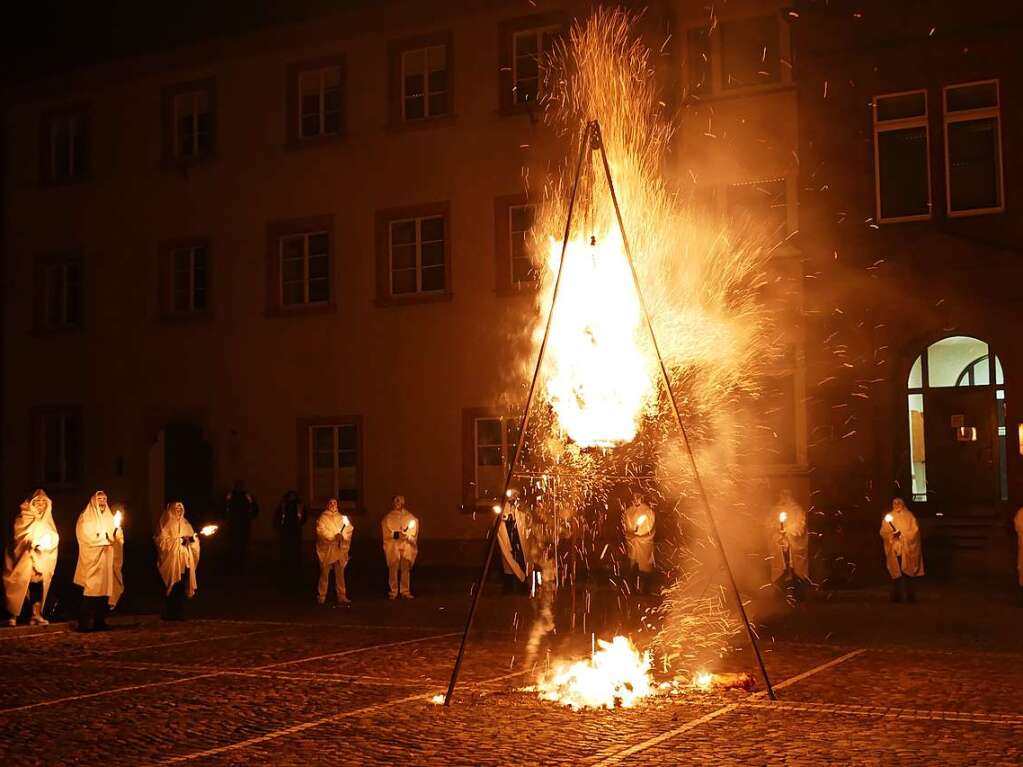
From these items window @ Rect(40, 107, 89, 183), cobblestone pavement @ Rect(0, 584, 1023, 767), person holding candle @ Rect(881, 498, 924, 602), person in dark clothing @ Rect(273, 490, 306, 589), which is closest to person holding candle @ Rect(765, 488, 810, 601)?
person holding candle @ Rect(881, 498, 924, 602)

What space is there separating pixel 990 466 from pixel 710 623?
7.11m

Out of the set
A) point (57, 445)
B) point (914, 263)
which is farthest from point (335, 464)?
point (914, 263)

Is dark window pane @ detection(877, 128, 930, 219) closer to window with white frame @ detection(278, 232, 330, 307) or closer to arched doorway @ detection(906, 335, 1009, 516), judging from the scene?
arched doorway @ detection(906, 335, 1009, 516)

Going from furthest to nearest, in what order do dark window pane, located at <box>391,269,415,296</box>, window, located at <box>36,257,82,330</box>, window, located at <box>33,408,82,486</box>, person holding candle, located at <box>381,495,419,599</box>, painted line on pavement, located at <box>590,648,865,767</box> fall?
window, located at <box>36,257,82,330</box> → window, located at <box>33,408,82,486</box> → dark window pane, located at <box>391,269,415,296</box> → person holding candle, located at <box>381,495,419,599</box> → painted line on pavement, located at <box>590,648,865,767</box>

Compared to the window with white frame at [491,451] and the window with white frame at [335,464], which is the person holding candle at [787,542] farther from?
the window with white frame at [335,464]

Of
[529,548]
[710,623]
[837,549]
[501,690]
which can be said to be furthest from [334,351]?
[501,690]

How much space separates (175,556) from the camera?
18016 millimetres

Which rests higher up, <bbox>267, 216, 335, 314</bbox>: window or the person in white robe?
<bbox>267, 216, 335, 314</bbox>: window

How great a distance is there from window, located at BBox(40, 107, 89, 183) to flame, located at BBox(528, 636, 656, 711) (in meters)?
22.4

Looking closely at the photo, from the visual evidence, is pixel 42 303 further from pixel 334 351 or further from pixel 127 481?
pixel 334 351

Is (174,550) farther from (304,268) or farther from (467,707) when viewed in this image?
(304,268)

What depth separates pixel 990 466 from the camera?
21.0 metres

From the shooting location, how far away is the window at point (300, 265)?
27.2 m

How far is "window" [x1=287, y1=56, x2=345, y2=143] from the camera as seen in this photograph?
89.3ft
